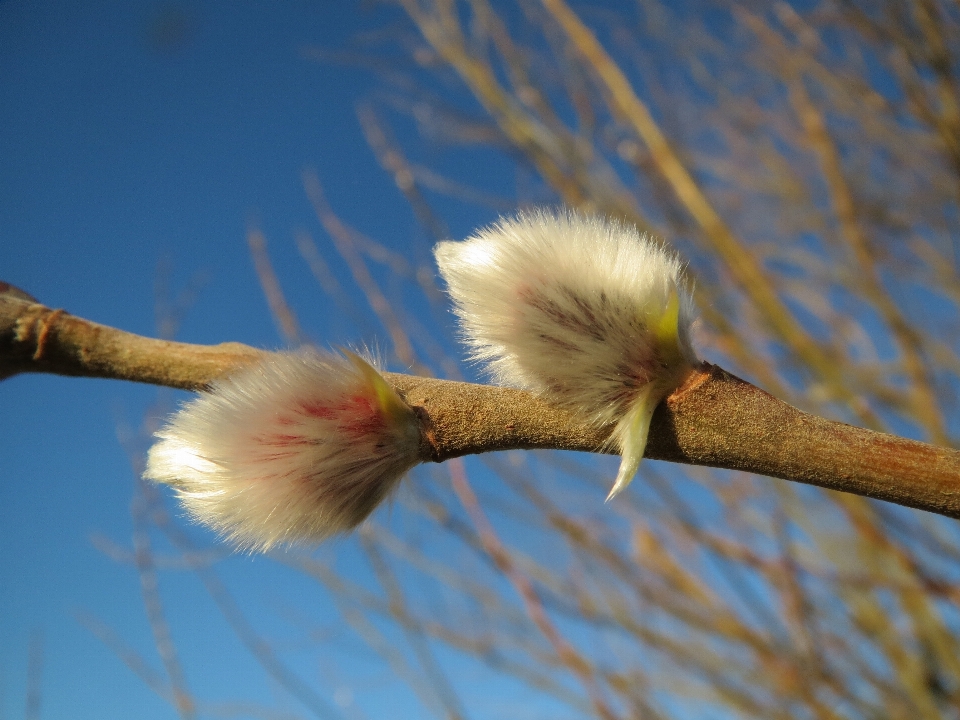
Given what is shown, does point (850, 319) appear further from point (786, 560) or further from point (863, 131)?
point (786, 560)

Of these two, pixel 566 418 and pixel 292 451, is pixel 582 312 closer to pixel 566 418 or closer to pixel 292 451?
pixel 566 418

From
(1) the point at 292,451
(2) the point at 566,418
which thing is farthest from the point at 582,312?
(1) the point at 292,451
